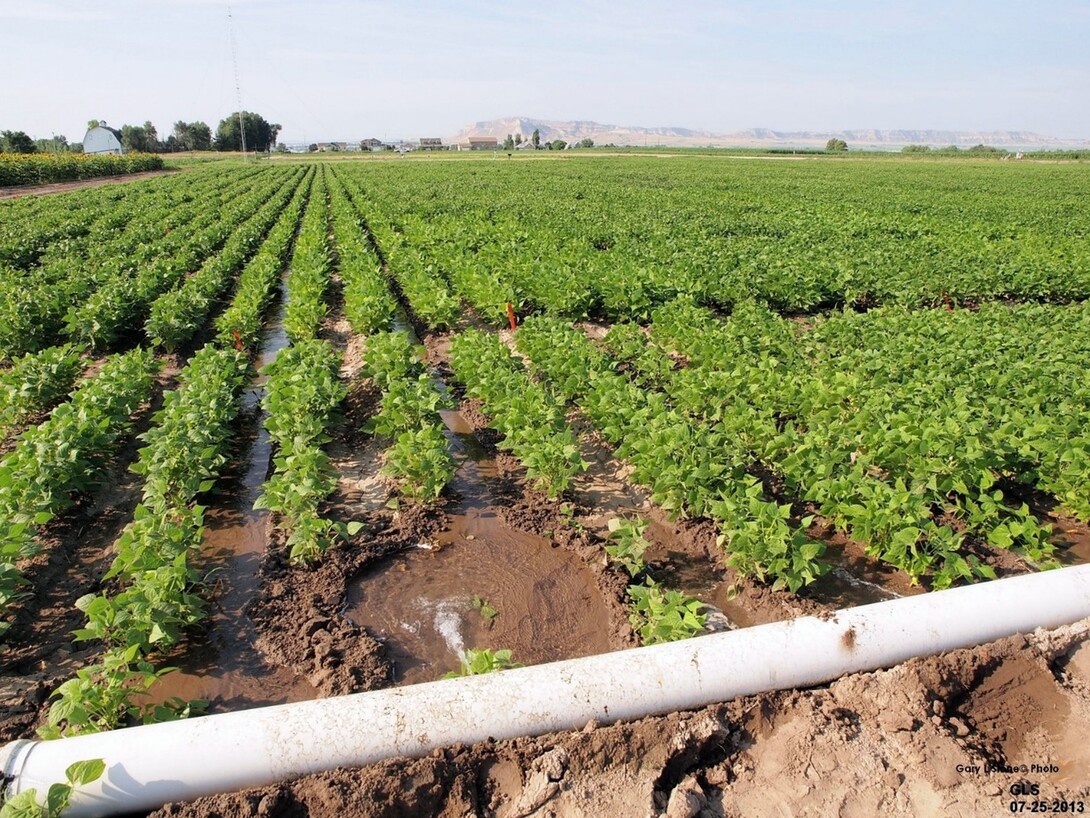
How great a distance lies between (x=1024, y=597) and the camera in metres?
3.58

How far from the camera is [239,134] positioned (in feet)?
368

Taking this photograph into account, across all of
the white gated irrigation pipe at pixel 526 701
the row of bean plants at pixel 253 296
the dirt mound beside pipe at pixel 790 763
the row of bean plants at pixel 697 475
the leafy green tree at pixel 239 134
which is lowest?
the dirt mound beside pipe at pixel 790 763

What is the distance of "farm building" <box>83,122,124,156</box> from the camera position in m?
88.8

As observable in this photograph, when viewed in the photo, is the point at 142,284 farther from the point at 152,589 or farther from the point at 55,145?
the point at 55,145

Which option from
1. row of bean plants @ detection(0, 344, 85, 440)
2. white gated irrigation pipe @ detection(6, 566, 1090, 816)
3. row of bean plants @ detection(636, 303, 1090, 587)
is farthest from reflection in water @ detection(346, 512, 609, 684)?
row of bean plants @ detection(0, 344, 85, 440)

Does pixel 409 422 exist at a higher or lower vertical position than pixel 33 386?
lower

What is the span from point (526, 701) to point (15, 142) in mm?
88530

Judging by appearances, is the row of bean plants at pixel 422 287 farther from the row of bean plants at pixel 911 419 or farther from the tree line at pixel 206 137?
the tree line at pixel 206 137

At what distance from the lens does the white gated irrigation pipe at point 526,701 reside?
268cm

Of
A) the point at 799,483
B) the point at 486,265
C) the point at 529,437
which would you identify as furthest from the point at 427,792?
the point at 486,265

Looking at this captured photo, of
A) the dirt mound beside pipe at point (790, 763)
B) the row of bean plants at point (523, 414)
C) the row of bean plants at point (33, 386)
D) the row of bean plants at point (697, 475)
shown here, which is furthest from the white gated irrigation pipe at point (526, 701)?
the row of bean plants at point (33, 386)

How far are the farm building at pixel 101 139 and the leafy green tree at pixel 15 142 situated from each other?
913 inches

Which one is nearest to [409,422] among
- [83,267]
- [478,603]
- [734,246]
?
[478,603]

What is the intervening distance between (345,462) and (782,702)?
15.5 ft
